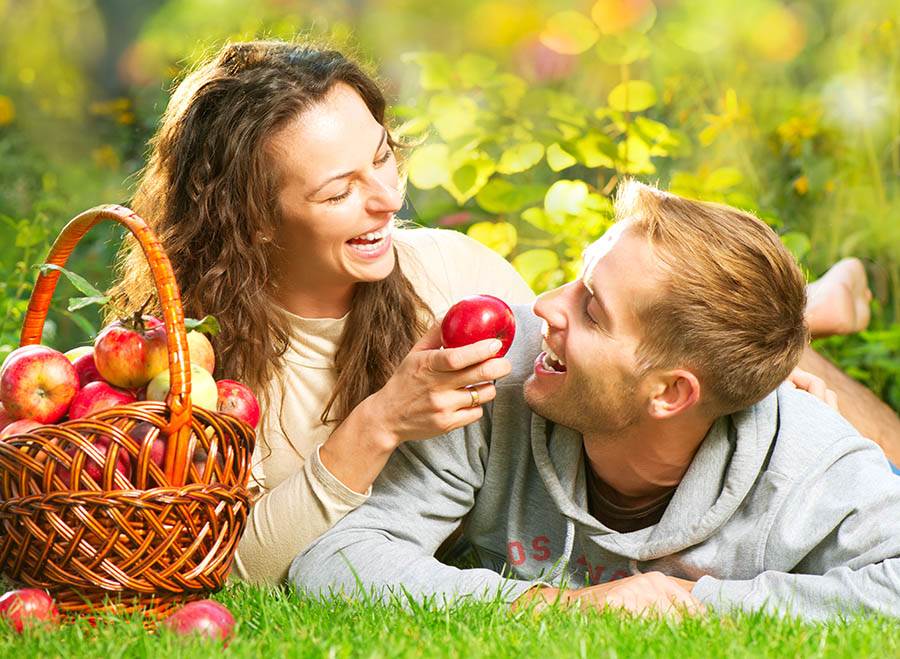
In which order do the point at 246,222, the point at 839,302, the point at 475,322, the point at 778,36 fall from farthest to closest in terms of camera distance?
the point at 778,36
the point at 839,302
the point at 246,222
the point at 475,322

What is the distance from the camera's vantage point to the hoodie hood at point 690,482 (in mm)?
2711

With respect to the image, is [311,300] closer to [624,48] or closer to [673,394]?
[673,394]

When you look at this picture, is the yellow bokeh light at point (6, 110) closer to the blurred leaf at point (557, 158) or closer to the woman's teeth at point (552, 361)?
the blurred leaf at point (557, 158)

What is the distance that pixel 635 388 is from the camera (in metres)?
2.70

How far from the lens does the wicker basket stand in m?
2.23

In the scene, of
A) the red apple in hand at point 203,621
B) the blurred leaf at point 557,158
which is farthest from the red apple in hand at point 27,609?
the blurred leaf at point 557,158

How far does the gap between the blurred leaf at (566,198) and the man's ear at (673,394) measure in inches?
77.8

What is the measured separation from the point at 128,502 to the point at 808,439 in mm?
1452

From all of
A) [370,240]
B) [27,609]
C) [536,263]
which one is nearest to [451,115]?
[536,263]

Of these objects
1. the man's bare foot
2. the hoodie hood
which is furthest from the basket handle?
the man's bare foot

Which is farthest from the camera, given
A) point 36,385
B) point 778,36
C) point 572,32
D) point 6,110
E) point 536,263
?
point 6,110

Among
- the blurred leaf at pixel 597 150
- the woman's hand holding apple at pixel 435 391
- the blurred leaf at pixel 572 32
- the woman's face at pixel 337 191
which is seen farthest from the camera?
the blurred leaf at pixel 572 32

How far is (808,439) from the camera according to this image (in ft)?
8.92

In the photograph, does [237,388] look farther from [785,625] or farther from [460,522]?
[785,625]
